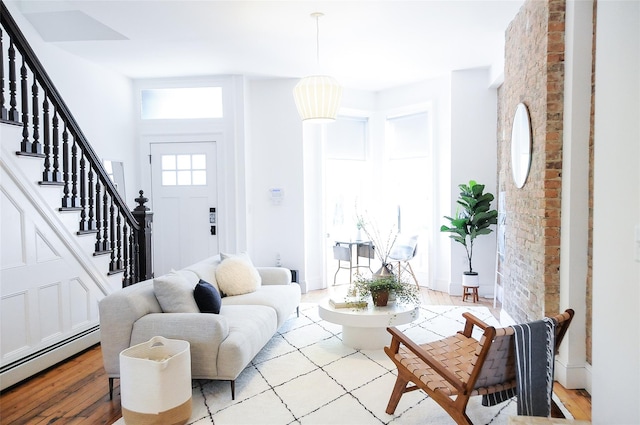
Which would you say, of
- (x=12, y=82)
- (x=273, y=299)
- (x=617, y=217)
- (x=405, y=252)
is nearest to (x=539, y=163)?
(x=617, y=217)

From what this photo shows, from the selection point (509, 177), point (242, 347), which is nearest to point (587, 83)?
point (509, 177)

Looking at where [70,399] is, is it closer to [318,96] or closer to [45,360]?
[45,360]

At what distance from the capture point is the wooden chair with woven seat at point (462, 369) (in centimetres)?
206

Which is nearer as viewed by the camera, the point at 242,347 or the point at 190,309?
the point at 242,347

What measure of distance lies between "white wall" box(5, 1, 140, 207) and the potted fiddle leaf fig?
14.5ft

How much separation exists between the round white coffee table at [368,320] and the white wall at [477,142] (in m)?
2.45

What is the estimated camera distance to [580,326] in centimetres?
290

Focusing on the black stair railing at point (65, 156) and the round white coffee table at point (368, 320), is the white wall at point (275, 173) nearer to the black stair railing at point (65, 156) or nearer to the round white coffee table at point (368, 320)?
the black stair railing at point (65, 156)

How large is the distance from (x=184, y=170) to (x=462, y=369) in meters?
4.67

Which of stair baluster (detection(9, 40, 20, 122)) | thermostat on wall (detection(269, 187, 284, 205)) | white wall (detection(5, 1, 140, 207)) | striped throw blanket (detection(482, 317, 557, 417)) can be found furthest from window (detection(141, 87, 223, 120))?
striped throw blanket (detection(482, 317, 557, 417))

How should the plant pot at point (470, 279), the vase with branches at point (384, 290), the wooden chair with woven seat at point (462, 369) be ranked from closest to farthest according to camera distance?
the wooden chair with woven seat at point (462, 369) < the vase with branches at point (384, 290) < the plant pot at point (470, 279)

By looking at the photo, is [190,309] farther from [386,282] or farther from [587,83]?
[587,83]

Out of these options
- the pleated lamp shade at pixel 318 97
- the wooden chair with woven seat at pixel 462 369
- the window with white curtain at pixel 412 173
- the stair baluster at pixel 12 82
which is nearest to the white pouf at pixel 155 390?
the wooden chair with woven seat at pixel 462 369

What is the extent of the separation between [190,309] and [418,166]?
440 cm
